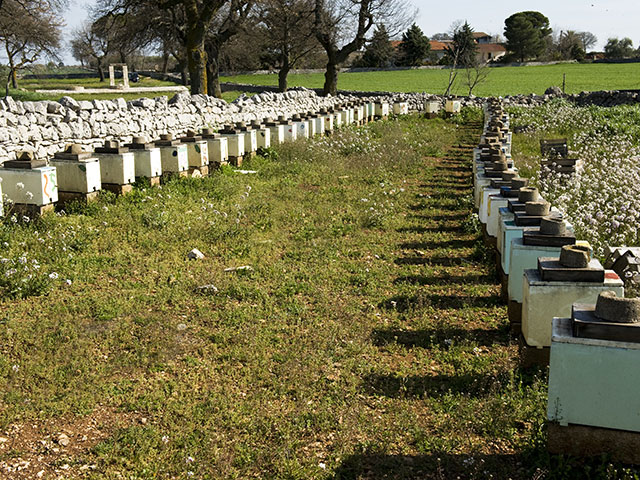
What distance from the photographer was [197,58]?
24594 millimetres

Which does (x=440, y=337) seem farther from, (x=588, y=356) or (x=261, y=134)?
(x=261, y=134)

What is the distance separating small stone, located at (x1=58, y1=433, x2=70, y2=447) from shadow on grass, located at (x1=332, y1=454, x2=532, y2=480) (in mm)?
1761

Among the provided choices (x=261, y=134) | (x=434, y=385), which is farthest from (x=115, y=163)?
(x=434, y=385)

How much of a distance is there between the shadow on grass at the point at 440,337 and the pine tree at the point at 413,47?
7259 cm

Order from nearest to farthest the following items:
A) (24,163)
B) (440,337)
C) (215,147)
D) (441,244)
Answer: (440,337) → (24,163) → (441,244) → (215,147)

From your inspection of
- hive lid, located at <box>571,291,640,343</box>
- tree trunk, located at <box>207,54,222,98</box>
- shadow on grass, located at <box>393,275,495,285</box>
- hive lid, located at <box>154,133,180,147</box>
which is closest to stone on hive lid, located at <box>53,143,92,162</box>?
hive lid, located at <box>154,133,180,147</box>

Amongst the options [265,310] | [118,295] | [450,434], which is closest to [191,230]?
[118,295]

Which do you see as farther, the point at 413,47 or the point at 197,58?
the point at 413,47

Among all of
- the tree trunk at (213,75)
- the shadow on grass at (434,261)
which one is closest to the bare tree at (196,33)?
the tree trunk at (213,75)

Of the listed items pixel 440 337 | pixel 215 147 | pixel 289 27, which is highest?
pixel 289 27

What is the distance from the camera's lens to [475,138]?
72.4 ft

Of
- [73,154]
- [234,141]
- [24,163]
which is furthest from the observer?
[234,141]

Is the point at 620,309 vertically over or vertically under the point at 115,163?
under

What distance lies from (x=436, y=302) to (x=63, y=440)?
3.91 metres
